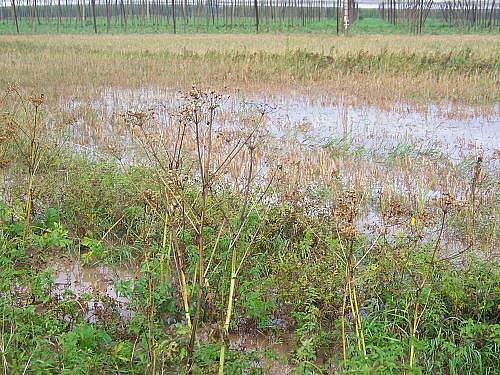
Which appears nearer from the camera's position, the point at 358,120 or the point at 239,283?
the point at 239,283

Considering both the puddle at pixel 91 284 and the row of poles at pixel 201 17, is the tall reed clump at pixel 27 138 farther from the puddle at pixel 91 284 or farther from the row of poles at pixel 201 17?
the row of poles at pixel 201 17

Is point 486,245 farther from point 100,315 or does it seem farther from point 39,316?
point 39,316

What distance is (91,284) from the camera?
3906 mm

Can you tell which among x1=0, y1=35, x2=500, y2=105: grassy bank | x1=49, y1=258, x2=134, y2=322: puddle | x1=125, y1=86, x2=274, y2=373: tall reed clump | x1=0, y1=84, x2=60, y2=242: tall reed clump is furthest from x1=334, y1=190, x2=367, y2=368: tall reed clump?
x1=0, y1=35, x2=500, y2=105: grassy bank

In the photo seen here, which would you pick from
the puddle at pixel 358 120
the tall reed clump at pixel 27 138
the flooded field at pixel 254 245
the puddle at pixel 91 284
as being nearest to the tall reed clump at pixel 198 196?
the flooded field at pixel 254 245

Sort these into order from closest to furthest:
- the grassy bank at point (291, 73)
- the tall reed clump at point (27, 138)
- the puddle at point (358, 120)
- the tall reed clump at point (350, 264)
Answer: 1. the tall reed clump at point (350, 264)
2. the tall reed clump at point (27, 138)
3. the puddle at point (358, 120)
4. the grassy bank at point (291, 73)

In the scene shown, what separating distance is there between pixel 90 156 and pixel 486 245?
4204 mm

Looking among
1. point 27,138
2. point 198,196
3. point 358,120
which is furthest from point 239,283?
point 358,120

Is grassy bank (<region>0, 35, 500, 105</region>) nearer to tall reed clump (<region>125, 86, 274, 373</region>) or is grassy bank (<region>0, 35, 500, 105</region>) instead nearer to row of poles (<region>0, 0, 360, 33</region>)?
tall reed clump (<region>125, 86, 274, 373</region>)

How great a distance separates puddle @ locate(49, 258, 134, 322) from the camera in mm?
3436

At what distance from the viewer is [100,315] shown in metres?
3.29

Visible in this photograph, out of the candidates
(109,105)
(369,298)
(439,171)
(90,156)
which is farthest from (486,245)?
(109,105)

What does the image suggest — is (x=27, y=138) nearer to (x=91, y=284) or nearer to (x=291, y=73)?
(x=91, y=284)

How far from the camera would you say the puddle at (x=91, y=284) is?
11.3ft
